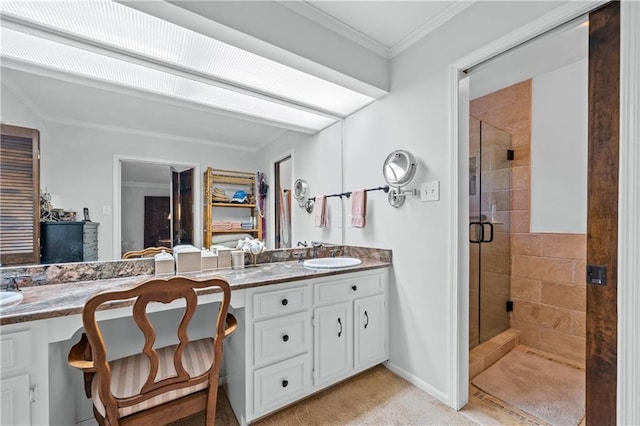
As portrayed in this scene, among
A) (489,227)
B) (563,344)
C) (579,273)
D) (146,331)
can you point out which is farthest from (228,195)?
(563,344)

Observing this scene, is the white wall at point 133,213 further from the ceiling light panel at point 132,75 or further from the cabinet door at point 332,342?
the cabinet door at point 332,342

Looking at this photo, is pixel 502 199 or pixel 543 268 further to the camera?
pixel 502 199

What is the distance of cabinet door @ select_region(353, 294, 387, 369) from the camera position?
1945 mm

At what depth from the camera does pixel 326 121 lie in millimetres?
2539

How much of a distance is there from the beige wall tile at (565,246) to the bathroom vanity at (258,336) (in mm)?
1560

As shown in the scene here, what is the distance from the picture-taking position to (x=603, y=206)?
1210mm

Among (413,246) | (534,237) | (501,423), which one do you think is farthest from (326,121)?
(501,423)

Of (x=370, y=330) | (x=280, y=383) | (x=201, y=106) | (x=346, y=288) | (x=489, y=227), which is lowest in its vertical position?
(x=280, y=383)

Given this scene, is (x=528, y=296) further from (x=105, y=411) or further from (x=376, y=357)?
(x=105, y=411)

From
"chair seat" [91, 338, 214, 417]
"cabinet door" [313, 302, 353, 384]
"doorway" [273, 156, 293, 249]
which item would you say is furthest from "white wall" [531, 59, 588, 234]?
"chair seat" [91, 338, 214, 417]

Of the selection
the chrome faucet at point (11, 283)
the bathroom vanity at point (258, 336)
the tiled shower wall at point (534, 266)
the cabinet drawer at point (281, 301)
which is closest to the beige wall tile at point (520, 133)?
A: the tiled shower wall at point (534, 266)

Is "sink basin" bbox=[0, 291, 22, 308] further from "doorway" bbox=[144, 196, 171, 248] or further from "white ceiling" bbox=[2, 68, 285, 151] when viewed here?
"white ceiling" bbox=[2, 68, 285, 151]

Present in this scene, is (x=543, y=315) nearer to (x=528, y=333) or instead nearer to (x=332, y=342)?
(x=528, y=333)

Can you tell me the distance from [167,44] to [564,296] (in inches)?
141
